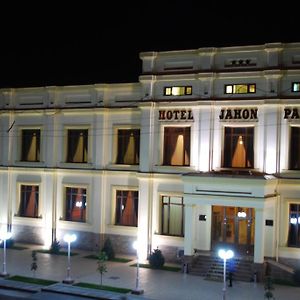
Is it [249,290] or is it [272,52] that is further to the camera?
[272,52]

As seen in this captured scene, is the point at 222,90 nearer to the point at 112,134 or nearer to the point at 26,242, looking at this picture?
the point at 112,134

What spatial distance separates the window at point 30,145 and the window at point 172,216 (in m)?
10.9

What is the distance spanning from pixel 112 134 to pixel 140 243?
7604 mm

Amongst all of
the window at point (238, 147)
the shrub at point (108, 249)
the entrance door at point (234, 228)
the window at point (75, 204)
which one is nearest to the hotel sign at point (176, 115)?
the window at point (238, 147)

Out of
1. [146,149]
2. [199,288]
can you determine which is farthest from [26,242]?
[199,288]

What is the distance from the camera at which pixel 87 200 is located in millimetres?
36688

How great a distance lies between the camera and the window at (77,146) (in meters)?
37.3

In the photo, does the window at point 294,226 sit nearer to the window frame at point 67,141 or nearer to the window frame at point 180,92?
the window frame at point 180,92

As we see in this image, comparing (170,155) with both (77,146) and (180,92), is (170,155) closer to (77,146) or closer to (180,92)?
(180,92)

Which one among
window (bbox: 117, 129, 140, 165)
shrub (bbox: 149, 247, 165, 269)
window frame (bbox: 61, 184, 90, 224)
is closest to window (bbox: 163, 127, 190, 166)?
window (bbox: 117, 129, 140, 165)

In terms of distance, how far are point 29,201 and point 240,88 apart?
17324mm

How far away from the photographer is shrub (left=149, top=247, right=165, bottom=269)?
31375mm

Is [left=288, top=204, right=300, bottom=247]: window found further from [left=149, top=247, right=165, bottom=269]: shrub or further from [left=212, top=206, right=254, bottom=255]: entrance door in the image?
[left=149, top=247, right=165, bottom=269]: shrub

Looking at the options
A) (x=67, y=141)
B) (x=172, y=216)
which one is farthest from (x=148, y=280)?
(x=67, y=141)
